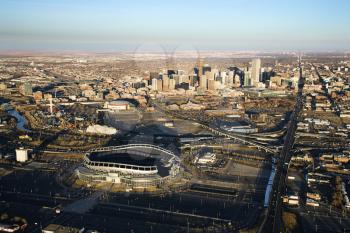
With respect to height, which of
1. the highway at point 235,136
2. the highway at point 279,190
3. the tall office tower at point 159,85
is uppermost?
the tall office tower at point 159,85

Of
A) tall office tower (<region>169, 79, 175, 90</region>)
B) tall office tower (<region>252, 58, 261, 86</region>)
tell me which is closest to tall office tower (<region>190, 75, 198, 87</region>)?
tall office tower (<region>169, 79, 175, 90</region>)

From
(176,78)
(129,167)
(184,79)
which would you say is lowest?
(129,167)

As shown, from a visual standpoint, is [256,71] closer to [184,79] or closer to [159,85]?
[184,79]

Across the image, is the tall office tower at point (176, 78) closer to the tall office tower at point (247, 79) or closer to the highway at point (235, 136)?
the tall office tower at point (247, 79)

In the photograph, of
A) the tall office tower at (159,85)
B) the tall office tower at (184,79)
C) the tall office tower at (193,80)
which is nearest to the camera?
the tall office tower at (159,85)

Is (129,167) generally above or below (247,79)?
below

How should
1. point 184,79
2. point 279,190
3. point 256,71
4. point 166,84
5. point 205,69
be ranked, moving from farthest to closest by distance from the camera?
1. point 256,71
2. point 205,69
3. point 184,79
4. point 166,84
5. point 279,190

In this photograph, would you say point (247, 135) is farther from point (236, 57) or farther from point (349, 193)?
point (236, 57)

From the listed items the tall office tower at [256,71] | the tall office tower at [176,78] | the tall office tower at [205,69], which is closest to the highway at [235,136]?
the tall office tower at [176,78]

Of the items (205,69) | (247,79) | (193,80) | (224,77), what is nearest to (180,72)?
(193,80)
